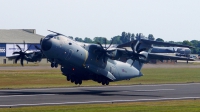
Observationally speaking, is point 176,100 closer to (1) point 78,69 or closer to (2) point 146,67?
(1) point 78,69

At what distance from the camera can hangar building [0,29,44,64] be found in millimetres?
116312

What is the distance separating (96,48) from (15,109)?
15.2m

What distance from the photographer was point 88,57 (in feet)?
133

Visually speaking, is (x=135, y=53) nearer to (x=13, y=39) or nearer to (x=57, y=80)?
(x=57, y=80)

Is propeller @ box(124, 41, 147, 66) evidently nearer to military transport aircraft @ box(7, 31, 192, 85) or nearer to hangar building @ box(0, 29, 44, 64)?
military transport aircraft @ box(7, 31, 192, 85)

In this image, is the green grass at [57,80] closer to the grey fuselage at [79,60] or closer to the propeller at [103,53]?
the grey fuselage at [79,60]

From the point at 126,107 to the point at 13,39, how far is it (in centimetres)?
9705

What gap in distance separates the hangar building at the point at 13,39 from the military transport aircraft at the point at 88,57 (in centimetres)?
6900

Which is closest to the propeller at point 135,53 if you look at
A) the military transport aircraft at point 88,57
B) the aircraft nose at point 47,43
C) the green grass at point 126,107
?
the military transport aircraft at point 88,57

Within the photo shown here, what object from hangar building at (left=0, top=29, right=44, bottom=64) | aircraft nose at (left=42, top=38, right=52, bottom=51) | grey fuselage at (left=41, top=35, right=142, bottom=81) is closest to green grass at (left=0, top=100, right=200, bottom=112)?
aircraft nose at (left=42, top=38, right=52, bottom=51)

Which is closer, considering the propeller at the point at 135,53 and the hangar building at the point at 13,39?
the propeller at the point at 135,53

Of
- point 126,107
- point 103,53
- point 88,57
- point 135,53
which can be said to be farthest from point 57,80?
point 126,107

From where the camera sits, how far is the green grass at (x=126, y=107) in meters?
27.5

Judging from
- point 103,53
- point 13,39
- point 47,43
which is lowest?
point 103,53
